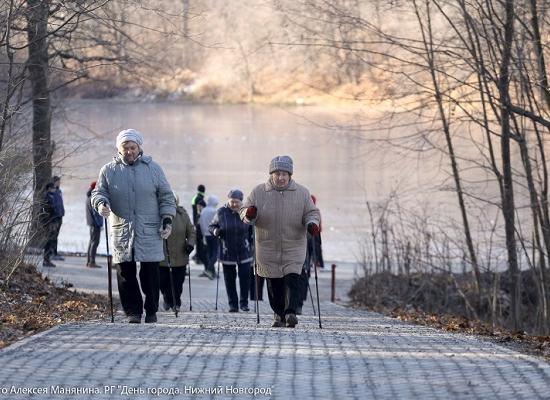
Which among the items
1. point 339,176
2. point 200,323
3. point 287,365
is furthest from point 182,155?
point 287,365

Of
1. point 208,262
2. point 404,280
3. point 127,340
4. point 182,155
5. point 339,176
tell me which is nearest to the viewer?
point 127,340

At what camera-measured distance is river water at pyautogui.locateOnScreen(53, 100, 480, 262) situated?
84.2 ft

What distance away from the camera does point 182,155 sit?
163ft

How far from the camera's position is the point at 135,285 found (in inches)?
424

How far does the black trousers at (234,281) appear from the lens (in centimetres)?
1436

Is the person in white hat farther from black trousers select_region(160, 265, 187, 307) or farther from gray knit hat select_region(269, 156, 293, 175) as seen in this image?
black trousers select_region(160, 265, 187, 307)

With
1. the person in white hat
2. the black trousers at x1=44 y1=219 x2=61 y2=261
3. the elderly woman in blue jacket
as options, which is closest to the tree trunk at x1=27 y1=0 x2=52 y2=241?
the black trousers at x1=44 y1=219 x2=61 y2=261

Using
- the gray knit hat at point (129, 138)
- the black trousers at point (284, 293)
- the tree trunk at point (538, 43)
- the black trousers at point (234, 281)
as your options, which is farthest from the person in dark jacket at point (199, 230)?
the gray knit hat at point (129, 138)


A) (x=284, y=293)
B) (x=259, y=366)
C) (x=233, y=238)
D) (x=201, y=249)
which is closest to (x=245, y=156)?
(x=201, y=249)

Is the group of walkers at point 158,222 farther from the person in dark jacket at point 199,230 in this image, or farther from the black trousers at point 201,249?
the person in dark jacket at point 199,230

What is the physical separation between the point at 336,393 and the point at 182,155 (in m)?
43.1

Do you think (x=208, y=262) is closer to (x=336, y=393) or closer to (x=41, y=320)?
(x=41, y=320)

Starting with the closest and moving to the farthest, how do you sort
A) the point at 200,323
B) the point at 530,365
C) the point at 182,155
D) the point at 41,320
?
the point at 530,365 → the point at 41,320 → the point at 200,323 → the point at 182,155

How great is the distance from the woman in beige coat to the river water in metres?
5.02
